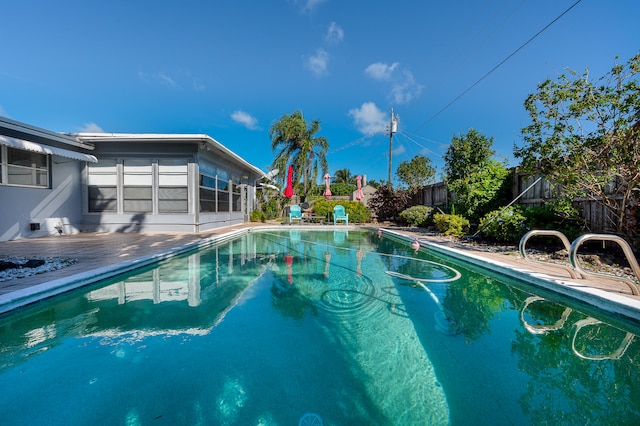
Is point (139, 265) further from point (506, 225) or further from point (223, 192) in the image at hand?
point (223, 192)

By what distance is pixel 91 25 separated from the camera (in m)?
9.88

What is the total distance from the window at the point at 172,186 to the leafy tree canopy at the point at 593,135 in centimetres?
1076

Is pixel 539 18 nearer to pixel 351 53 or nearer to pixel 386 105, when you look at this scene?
pixel 351 53

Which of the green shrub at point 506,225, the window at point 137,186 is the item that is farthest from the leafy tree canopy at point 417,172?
the window at point 137,186

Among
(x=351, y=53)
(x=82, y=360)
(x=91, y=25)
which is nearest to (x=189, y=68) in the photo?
(x=91, y=25)

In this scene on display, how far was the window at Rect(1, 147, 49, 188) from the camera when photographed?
7750 mm

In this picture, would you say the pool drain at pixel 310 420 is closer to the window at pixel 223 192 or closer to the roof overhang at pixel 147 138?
the roof overhang at pixel 147 138

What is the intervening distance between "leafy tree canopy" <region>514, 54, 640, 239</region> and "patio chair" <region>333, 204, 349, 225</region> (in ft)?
31.1

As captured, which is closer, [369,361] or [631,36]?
[369,361]

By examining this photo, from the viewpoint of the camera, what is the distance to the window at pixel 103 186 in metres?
10.3

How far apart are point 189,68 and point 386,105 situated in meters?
13.2

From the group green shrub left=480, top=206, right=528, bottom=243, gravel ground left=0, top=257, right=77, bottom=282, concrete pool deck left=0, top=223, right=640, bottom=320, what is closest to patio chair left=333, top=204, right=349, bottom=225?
concrete pool deck left=0, top=223, right=640, bottom=320

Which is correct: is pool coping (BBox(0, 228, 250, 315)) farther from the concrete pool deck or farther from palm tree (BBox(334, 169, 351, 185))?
palm tree (BBox(334, 169, 351, 185))

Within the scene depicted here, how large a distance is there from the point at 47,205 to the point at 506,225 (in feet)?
45.3
